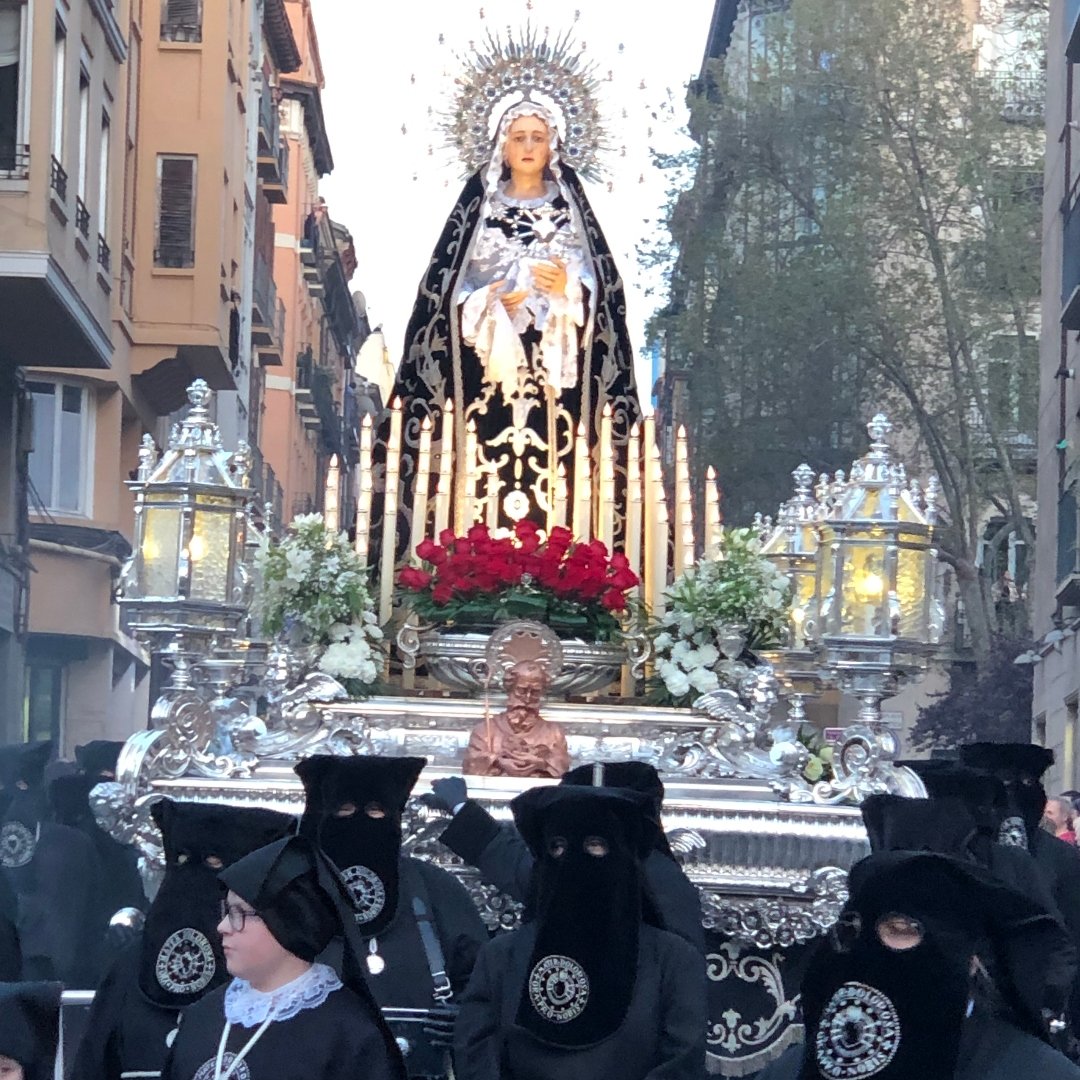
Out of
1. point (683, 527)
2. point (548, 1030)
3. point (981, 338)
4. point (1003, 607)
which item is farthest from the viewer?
point (1003, 607)

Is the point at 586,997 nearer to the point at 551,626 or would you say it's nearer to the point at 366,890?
the point at 366,890

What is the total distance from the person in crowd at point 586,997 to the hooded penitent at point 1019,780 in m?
2.77

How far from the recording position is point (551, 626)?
38.7 ft

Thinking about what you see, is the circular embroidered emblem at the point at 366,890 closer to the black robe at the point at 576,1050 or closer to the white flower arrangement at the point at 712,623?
the black robe at the point at 576,1050

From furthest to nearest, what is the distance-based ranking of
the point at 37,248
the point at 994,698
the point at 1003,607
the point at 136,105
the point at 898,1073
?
the point at 1003,607 → the point at 994,698 → the point at 136,105 → the point at 37,248 → the point at 898,1073

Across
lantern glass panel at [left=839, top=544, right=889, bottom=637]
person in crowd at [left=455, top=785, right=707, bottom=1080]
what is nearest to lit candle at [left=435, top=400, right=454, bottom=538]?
lantern glass panel at [left=839, top=544, right=889, bottom=637]

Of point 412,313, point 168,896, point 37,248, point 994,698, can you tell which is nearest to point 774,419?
point 994,698

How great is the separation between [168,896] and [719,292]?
25.4 meters

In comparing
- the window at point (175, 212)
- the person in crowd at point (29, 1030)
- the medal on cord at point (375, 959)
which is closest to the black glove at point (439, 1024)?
the medal on cord at point (375, 959)

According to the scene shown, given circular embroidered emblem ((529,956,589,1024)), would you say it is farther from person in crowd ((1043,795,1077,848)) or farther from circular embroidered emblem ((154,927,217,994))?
person in crowd ((1043,795,1077,848))

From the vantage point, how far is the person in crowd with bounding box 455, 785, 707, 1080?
6516 mm

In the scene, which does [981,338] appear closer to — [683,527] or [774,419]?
[774,419]

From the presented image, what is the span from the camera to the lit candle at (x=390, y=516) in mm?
12344

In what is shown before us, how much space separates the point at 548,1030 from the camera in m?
6.51
